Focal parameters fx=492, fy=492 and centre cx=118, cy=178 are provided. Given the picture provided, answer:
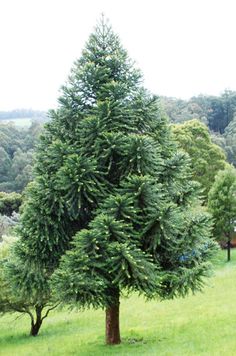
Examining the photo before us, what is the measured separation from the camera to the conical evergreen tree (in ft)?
39.3

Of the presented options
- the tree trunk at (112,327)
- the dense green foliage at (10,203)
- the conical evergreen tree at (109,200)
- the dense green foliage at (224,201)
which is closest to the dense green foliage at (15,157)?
the dense green foliage at (10,203)

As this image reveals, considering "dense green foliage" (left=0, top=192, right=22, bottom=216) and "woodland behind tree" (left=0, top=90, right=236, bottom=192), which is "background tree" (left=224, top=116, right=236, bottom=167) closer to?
"woodland behind tree" (left=0, top=90, right=236, bottom=192)

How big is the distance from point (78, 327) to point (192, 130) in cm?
2538

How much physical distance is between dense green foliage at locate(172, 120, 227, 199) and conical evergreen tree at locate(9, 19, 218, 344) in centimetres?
2737

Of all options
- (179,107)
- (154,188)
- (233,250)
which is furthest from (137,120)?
(179,107)

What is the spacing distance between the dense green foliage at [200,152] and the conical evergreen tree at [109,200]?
27.4 meters

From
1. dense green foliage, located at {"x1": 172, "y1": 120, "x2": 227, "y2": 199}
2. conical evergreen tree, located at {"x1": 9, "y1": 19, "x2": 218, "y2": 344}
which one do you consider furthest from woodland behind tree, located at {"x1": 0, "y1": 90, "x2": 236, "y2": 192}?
conical evergreen tree, located at {"x1": 9, "y1": 19, "x2": 218, "y2": 344}

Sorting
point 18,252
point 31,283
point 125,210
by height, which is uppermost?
point 125,210

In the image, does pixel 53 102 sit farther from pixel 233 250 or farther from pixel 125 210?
pixel 233 250

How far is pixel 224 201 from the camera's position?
34.8 metres

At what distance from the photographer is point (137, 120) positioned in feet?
45.1

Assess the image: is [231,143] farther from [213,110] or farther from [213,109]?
[213,109]

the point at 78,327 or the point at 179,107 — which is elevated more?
the point at 179,107

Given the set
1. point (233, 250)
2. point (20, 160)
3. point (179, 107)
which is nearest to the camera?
point (233, 250)
